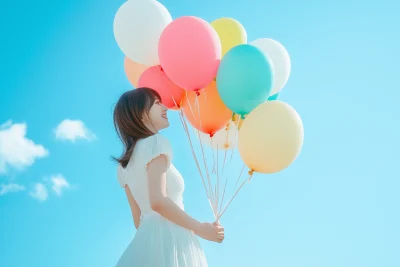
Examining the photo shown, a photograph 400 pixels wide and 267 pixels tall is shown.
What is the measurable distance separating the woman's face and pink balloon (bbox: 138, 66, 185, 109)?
0.71m

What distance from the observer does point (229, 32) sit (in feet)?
14.8

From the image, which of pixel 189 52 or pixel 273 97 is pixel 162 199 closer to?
pixel 189 52

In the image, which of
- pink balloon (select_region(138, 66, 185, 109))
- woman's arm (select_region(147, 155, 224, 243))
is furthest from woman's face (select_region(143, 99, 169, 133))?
pink balloon (select_region(138, 66, 185, 109))

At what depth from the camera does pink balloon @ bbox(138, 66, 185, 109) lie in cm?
431

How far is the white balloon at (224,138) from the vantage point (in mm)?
4688

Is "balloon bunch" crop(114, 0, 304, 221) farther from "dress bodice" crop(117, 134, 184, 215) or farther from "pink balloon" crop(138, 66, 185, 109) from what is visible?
"dress bodice" crop(117, 134, 184, 215)

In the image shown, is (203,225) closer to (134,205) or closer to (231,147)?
(134,205)

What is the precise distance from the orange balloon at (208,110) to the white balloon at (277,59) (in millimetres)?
694

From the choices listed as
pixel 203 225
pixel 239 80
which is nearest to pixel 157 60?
pixel 239 80

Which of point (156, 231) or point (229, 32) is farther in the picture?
point (229, 32)

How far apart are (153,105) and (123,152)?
16.5 inches

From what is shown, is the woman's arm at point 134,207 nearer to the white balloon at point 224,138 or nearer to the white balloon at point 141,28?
the white balloon at point 224,138

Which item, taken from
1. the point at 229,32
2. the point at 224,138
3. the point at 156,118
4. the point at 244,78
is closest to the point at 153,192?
the point at 156,118

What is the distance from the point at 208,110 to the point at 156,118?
2.54 feet
